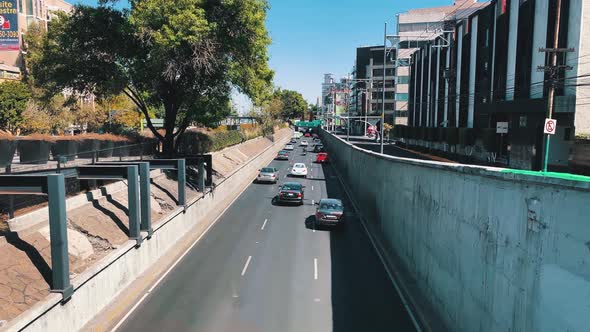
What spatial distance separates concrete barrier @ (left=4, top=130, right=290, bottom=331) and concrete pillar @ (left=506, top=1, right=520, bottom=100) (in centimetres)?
3133

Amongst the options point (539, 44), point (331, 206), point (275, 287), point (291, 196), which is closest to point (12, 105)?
point (291, 196)

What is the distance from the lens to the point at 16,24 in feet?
200

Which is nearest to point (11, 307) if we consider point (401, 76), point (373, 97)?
point (401, 76)

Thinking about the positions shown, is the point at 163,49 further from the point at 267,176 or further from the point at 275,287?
the point at 267,176

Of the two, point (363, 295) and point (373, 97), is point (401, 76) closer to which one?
point (373, 97)

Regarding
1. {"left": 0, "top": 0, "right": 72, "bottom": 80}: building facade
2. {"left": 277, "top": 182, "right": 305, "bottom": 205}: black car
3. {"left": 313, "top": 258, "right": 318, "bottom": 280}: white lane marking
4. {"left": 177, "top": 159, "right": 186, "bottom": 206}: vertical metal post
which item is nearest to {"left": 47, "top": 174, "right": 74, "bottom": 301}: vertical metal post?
{"left": 313, "top": 258, "right": 318, "bottom": 280}: white lane marking

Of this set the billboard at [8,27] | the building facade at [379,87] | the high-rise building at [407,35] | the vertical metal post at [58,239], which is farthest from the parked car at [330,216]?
the building facade at [379,87]

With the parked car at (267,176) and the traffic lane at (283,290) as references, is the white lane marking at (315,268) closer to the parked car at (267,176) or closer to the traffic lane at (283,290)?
the traffic lane at (283,290)

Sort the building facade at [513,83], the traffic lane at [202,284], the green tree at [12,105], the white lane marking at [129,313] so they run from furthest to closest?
the green tree at [12,105]
the building facade at [513,83]
the traffic lane at [202,284]
the white lane marking at [129,313]

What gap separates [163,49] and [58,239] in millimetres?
14986

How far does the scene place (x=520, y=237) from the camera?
7445mm

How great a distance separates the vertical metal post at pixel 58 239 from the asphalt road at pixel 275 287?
7.02ft

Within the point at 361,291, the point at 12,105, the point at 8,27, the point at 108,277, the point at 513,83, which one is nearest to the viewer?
the point at 108,277

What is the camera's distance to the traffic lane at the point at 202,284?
12078 millimetres
